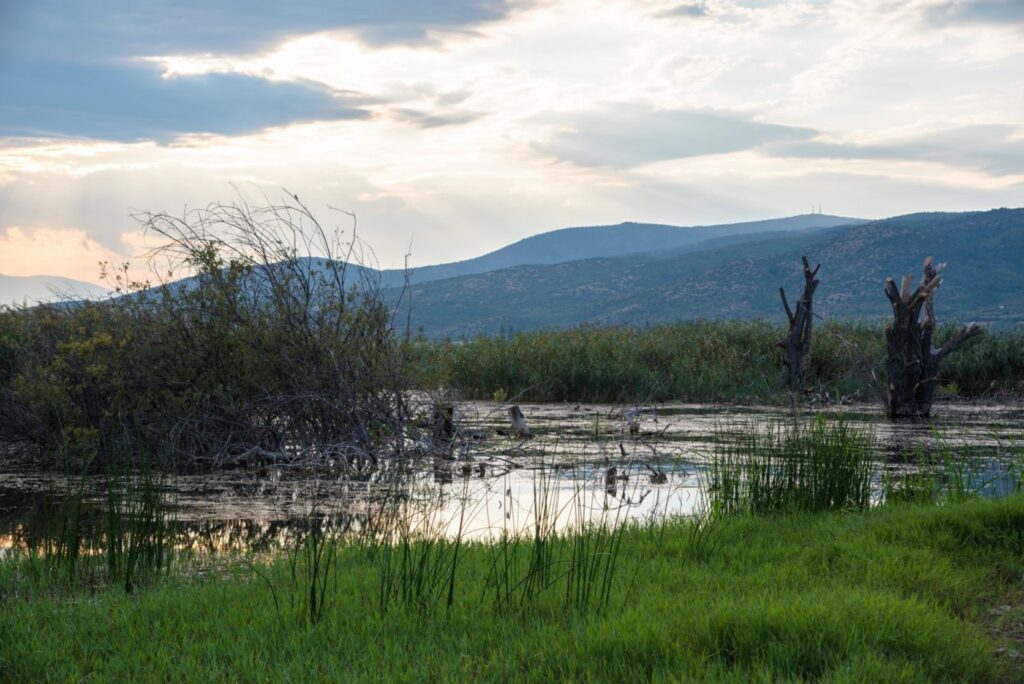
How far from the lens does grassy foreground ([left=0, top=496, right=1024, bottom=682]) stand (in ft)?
16.9

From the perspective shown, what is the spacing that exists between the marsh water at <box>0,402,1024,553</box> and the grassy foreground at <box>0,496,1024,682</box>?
834mm

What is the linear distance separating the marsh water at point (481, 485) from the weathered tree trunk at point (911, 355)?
81 centimetres

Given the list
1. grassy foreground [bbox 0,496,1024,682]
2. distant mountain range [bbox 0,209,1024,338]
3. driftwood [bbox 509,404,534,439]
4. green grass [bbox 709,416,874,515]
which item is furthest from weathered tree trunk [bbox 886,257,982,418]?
distant mountain range [bbox 0,209,1024,338]

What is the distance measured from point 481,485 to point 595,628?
22.4 feet

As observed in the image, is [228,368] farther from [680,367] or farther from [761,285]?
[761,285]

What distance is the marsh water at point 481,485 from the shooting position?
9.26 m

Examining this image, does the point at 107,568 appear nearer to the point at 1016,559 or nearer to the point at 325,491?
the point at 325,491

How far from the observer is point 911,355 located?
762 inches

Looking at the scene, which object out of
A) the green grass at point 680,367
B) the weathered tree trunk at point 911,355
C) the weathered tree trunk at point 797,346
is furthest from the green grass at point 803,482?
the weathered tree trunk at point 797,346

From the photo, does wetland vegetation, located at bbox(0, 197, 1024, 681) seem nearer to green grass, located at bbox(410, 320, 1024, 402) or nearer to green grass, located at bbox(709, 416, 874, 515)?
green grass, located at bbox(709, 416, 874, 515)

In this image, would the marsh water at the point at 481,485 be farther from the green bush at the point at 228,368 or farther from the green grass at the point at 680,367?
the green grass at the point at 680,367

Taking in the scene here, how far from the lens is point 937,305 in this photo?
340 feet

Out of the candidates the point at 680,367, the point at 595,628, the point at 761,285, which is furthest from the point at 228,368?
the point at 761,285

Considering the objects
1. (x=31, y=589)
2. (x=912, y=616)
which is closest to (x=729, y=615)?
(x=912, y=616)
